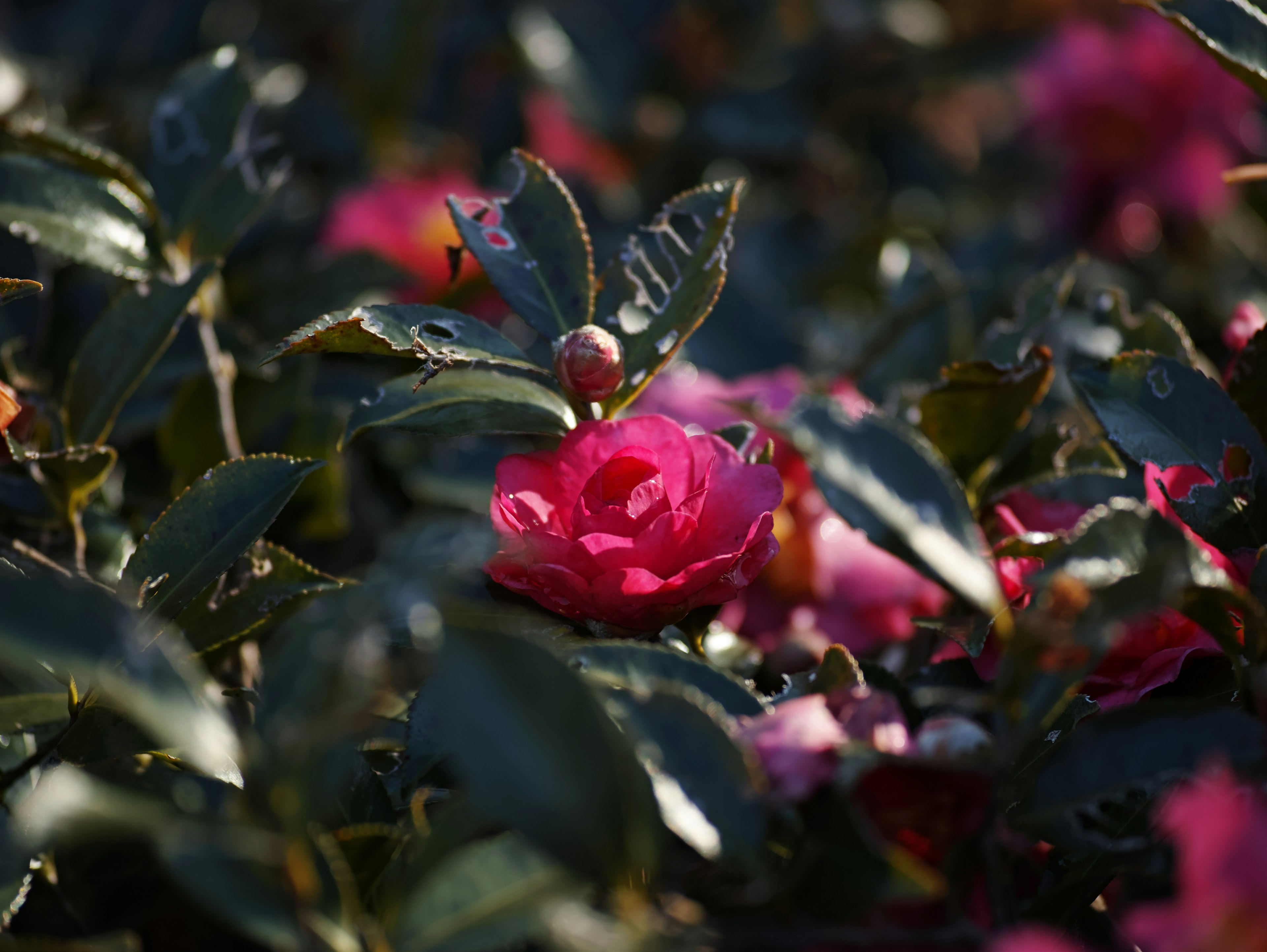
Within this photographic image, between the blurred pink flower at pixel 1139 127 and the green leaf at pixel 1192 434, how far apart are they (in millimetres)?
906

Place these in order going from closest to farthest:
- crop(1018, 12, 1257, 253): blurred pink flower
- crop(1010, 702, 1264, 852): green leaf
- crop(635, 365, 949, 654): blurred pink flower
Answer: crop(1010, 702, 1264, 852): green leaf < crop(635, 365, 949, 654): blurred pink flower < crop(1018, 12, 1257, 253): blurred pink flower

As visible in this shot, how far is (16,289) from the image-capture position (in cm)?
54

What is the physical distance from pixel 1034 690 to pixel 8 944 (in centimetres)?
41

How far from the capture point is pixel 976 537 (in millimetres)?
461

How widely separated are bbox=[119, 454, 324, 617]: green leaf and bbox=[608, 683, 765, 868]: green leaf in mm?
229

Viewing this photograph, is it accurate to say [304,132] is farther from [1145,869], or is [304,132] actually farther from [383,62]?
[1145,869]

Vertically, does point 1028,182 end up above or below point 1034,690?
below

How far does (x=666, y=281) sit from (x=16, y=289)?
34 centimetres

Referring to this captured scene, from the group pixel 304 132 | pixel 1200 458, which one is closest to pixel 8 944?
pixel 1200 458

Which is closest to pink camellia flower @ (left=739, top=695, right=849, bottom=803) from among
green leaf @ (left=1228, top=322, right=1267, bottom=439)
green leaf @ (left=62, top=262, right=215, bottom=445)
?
green leaf @ (left=1228, top=322, right=1267, bottom=439)

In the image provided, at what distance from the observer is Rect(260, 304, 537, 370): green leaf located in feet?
1.71

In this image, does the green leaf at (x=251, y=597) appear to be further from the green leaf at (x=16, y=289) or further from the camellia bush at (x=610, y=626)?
the green leaf at (x=16, y=289)

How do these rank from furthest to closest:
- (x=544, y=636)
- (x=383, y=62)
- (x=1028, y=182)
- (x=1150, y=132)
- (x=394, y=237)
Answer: (x=1028, y=182) < (x=383, y=62) < (x=1150, y=132) < (x=394, y=237) < (x=544, y=636)

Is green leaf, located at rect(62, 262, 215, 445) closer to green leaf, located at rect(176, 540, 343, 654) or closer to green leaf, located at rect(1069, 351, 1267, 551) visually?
green leaf, located at rect(176, 540, 343, 654)
